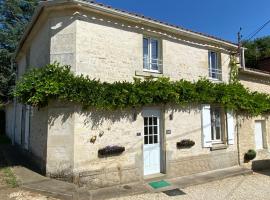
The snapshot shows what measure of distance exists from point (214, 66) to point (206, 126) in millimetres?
3026

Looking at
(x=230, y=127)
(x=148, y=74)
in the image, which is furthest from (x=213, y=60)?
(x=148, y=74)

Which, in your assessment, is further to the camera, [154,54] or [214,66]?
[214,66]

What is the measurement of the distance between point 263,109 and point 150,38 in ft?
21.9

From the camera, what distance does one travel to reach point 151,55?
9.48 metres

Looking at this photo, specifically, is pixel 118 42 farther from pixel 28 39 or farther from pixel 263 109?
pixel 263 109

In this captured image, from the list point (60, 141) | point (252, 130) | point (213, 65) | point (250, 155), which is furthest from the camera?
point (252, 130)

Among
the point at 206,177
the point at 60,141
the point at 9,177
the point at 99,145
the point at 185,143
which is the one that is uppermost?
the point at 60,141

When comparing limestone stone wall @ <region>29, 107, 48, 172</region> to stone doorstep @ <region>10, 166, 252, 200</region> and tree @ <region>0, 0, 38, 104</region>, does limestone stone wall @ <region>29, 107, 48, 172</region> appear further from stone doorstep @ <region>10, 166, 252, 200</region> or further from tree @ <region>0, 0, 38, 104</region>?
tree @ <region>0, 0, 38, 104</region>

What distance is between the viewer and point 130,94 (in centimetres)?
809

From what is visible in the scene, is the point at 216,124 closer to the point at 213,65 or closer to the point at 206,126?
the point at 206,126

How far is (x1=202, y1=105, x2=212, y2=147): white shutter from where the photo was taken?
10125 mm

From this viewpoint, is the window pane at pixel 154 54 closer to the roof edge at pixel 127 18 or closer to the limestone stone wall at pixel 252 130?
the roof edge at pixel 127 18

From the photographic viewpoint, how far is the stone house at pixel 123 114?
748 centimetres

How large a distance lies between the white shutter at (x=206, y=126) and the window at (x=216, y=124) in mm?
606
